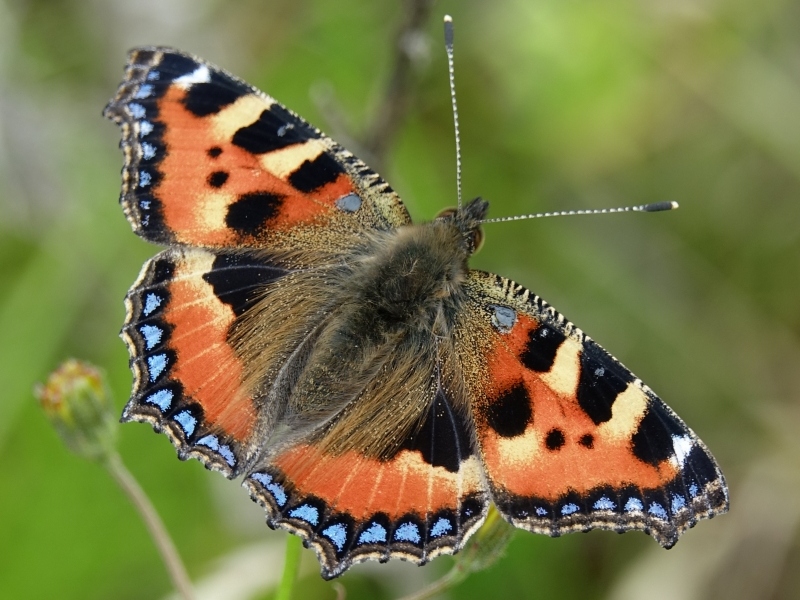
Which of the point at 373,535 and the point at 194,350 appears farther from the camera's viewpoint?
the point at 194,350

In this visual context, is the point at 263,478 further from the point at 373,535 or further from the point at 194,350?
the point at 194,350

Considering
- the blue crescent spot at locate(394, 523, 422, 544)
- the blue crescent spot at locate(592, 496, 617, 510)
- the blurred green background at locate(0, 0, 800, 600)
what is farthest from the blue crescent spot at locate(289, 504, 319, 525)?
the blurred green background at locate(0, 0, 800, 600)

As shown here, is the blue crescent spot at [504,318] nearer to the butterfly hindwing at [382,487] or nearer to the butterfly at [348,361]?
the butterfly at [348,361]

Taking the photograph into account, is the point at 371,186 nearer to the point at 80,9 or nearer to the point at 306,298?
the point at 306,298

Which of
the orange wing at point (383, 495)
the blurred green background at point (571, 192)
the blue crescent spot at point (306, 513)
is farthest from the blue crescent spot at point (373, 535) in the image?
the blurred green background at point (571, 192)

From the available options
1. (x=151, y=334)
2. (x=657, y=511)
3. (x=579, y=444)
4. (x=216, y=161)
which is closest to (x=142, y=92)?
(x=216, y=161)

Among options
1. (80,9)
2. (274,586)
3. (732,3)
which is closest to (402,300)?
(274,586)
